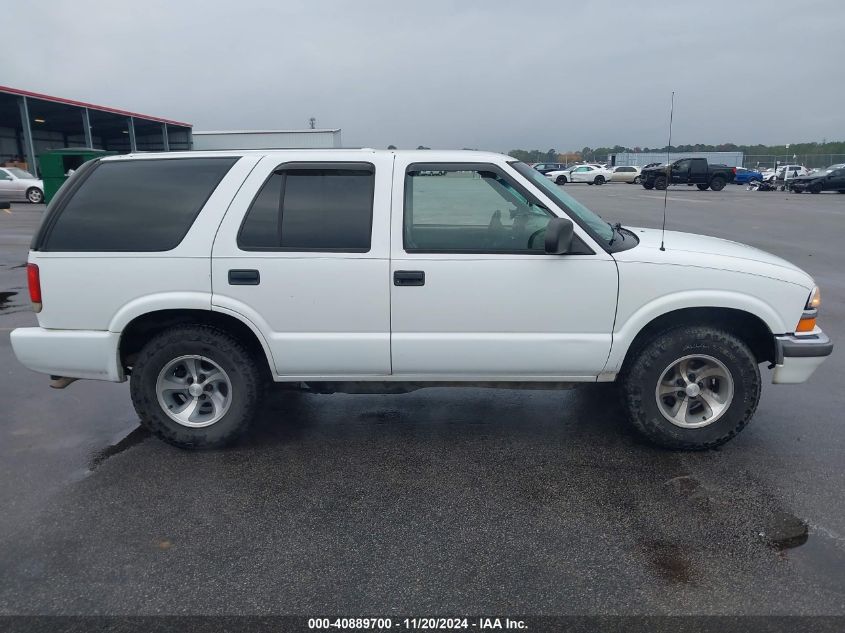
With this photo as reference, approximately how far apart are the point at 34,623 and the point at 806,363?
14.1 ft

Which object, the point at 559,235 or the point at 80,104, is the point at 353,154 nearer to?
the point at 559,235

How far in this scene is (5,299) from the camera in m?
8.75

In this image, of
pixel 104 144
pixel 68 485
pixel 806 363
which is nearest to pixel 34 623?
pixel 68 485

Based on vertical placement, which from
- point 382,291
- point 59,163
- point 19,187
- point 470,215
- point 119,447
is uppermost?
point 59,163

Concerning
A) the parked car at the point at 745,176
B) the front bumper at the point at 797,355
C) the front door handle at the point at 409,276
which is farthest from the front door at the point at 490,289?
the parked car at the point at 745,176

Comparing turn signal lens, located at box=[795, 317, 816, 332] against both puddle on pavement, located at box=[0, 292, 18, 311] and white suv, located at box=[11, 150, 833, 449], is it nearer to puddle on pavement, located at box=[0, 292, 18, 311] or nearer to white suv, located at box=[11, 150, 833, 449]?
white suv, located at box=[11, 150, 833, 449]

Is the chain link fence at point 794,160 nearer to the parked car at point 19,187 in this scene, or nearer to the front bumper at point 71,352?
the parked car at point 19,187

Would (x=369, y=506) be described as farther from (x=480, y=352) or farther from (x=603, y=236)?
(x=603, y=236)

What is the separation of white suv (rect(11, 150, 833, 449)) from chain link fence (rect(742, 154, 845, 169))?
62.0 metres

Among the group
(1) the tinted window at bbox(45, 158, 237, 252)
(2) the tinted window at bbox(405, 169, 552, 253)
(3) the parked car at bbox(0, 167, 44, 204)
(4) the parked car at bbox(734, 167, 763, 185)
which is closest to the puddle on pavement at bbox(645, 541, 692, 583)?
(2) the tinted window at bbox(405, 169, 552, 253)

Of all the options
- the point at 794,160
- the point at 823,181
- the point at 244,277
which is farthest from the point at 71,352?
the point at 794,160

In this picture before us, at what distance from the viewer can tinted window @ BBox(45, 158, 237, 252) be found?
13.2 feet

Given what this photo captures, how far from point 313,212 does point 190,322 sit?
1063 mm

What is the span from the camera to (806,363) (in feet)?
13.2
